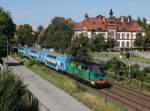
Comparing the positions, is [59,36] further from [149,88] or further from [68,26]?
[149,88]

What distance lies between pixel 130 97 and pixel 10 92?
44.9 ft

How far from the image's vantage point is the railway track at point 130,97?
1219 inches

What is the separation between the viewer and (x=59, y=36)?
10869cm

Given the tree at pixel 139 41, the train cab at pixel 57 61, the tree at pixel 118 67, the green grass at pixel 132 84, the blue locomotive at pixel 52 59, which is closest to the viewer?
the green grass at pixel 132 84

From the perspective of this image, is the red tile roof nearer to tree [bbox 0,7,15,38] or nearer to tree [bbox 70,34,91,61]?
tree [bbox 0,7,15,38]

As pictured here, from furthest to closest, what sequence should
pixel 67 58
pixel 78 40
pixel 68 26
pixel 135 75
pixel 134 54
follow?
pixel 68 26 → pixel 134 54 → pixel 78 40 → pixel 67 58 → pixel 135 75

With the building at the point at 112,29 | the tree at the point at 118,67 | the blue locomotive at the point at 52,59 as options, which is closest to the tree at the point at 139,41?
the building at the point at 112,29

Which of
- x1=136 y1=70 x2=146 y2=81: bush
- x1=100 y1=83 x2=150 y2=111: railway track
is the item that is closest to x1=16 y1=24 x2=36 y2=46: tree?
x1=136 y1=70 x2=146 y2=81: bush

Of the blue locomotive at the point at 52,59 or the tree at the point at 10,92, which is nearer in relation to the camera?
the tree at the point at 10,92

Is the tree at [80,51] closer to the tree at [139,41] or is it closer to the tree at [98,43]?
the tree at [98,43]

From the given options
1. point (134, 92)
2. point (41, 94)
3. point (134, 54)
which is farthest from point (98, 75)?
point (134, 54)

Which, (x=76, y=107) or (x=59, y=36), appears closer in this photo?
(x=76, y=107)

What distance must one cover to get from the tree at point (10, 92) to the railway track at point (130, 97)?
28.5 feet

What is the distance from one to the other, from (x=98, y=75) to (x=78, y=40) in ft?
131
